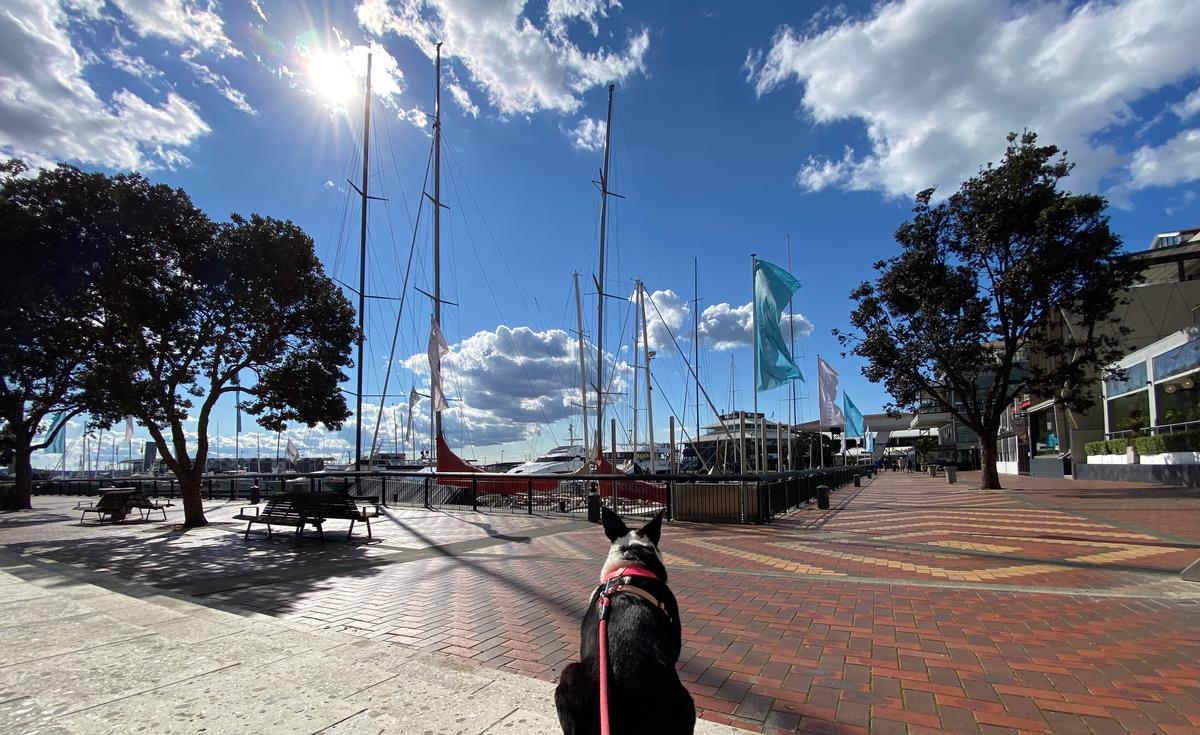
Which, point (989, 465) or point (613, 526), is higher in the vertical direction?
point (613, 526)

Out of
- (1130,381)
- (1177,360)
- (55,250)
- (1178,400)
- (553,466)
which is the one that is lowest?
(553,466)

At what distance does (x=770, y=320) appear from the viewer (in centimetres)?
1639

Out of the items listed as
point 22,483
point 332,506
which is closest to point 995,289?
point 332,506

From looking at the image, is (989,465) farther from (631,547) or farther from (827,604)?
(631,547)

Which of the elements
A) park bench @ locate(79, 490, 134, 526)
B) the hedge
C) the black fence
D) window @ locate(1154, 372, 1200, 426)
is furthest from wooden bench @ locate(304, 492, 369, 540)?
window @ locate(1154, 372, 1200, 426)

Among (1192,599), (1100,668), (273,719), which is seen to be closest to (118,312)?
(273,719)

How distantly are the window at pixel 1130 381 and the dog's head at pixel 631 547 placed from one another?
27606 mm

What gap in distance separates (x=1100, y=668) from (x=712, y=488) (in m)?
8.65

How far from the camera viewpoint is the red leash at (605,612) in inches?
69.2

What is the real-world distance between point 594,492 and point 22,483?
22.9 metres

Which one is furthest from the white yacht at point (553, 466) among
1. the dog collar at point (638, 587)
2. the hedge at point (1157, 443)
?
the dog collar at point (638, 587)

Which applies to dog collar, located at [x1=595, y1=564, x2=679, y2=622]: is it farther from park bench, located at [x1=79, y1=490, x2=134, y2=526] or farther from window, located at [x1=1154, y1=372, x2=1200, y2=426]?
window, located at [x1=1154, y1=372, x2=1200, y2=426]

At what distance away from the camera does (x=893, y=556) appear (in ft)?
26.8

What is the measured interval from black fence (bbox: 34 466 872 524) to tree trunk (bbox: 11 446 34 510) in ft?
19.7
